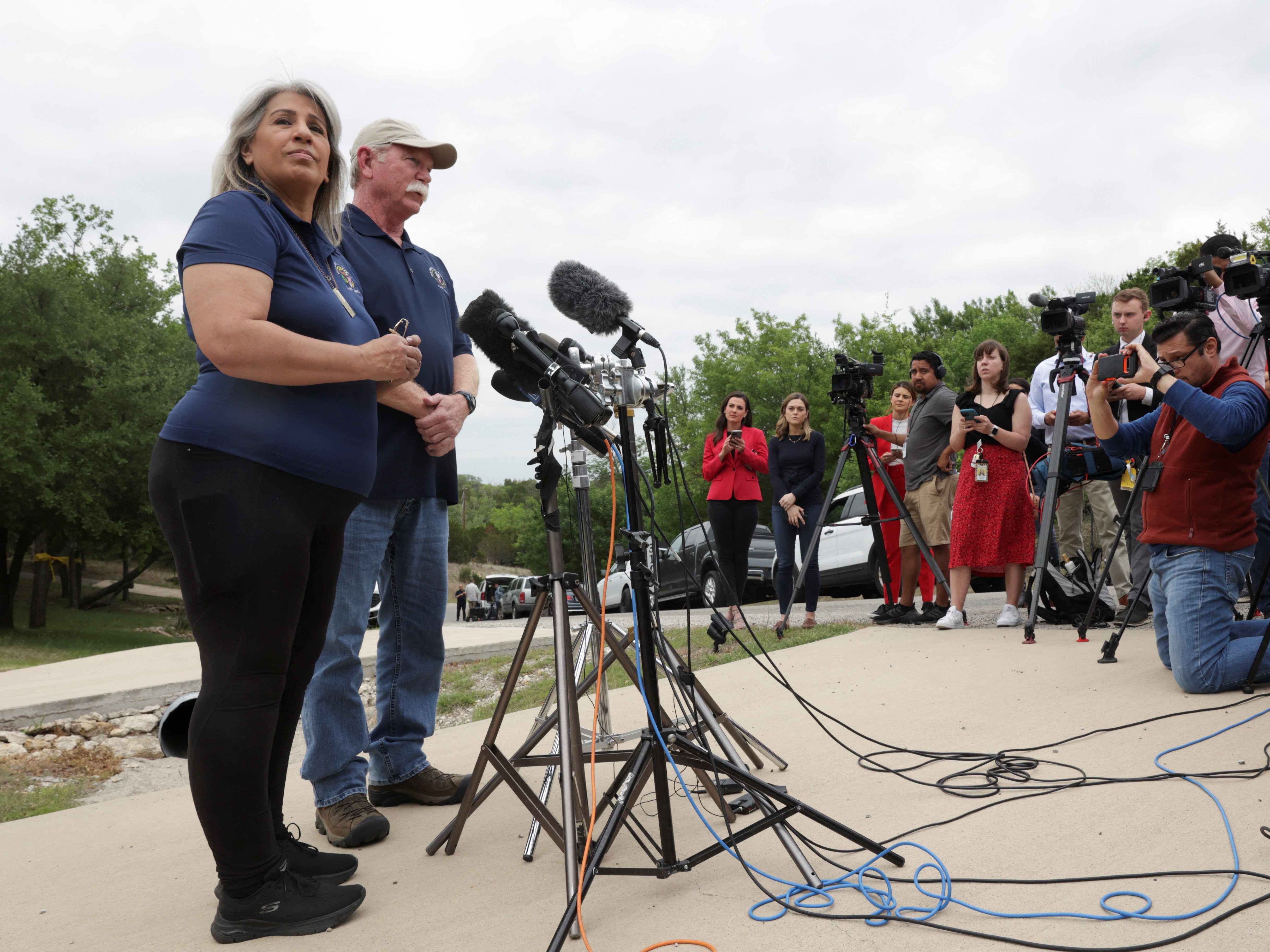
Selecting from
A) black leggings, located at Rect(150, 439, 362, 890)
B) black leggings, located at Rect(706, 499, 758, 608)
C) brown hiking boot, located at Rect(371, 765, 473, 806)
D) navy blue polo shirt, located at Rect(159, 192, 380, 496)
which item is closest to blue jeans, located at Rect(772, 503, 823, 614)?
black leggings, located at Rect(706, 499, 758, 608)

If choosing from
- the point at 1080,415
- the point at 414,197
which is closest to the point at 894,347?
the point at 1080,415

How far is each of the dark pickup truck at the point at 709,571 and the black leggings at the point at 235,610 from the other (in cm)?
827

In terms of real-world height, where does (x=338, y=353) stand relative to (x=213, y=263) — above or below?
below

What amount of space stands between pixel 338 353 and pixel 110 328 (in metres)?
23.0

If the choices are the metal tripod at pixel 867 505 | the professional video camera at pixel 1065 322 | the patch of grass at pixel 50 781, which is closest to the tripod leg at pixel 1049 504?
the professional video camera at pixel 1065 322

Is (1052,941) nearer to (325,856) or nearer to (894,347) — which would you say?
(325,856)

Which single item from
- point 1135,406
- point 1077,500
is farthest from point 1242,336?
point 1077,500

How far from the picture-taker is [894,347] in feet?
101

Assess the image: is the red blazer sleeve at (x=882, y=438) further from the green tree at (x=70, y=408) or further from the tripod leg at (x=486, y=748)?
the green tree at (x=70, y=408)

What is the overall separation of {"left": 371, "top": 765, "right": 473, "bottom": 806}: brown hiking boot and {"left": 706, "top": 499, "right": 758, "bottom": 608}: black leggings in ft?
12.6

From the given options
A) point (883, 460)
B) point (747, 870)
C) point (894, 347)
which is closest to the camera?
point (747, 870)

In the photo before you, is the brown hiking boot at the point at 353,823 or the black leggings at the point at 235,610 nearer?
the black leggings at the point at 235,610

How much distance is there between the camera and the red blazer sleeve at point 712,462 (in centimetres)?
695

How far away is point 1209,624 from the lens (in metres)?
3.72
